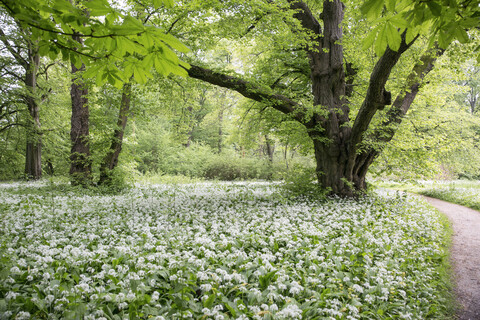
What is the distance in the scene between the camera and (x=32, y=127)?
14.8m

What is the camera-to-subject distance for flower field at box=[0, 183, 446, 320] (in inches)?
113

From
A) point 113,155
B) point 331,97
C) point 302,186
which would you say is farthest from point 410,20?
point 113,155

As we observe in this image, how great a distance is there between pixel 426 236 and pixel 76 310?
26.5 ft

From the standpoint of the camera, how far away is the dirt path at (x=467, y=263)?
14.4 feet

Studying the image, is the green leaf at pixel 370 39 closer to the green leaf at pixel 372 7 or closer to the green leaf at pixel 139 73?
the green leaf at pixel 372 7

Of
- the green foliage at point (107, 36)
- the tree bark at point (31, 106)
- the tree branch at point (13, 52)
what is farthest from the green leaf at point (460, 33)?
the tree branch at point (13, 52)

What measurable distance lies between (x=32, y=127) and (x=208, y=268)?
16143 mm

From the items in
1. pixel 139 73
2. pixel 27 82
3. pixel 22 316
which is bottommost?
pixel 22 316

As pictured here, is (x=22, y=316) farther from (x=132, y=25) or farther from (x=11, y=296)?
(x=132, y=25)

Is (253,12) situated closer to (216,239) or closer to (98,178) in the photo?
(216,239)

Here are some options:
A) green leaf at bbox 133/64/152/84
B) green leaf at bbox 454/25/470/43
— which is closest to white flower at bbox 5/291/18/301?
green leaf at bbox 133/64/152/84

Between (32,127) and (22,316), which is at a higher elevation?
(32,127)

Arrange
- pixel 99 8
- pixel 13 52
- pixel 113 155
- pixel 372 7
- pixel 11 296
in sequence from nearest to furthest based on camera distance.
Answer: pixel 99 8, pixel 372 7, pixel 11 296, pixel 113 155, pixel 13 52

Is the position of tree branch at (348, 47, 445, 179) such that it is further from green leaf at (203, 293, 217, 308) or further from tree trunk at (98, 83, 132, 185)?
tree trunk at (98, 83, 132, 185)
